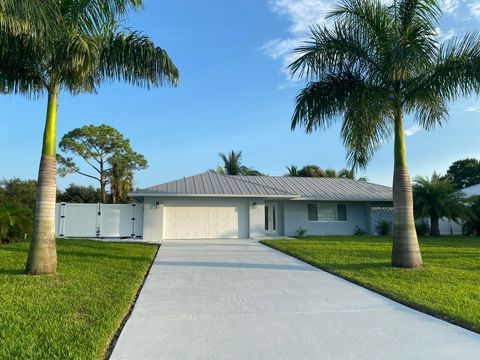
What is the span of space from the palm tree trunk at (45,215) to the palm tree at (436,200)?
19028 mm

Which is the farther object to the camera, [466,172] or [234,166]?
[466,172]

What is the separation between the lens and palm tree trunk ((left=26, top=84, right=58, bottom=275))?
779 cm

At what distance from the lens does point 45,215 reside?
26.0ft

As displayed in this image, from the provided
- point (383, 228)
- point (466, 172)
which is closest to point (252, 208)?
point (383, 228)

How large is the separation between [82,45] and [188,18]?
4.08m

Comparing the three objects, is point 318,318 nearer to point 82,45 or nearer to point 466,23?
point 82,45

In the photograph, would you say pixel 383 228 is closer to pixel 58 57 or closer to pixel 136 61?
pixel 136 61

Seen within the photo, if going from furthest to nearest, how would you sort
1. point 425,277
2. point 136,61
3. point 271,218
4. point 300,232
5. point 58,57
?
point 271,218 → point 300,232 → point 136,61 → point 425,277 → point 58,57

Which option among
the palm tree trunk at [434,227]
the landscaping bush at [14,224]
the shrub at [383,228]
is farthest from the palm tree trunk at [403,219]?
the palm tree trunk at [434,227]

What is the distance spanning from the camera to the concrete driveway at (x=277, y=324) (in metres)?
3.99

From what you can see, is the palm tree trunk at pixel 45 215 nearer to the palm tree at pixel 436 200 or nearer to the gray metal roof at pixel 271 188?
the gray metal roof at pixel 271 188

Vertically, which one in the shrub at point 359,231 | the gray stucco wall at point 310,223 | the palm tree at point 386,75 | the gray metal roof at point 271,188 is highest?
the palm tree at point 386,75

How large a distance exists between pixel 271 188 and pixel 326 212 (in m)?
3.89

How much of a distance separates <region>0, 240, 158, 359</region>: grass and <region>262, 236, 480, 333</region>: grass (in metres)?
4.43
